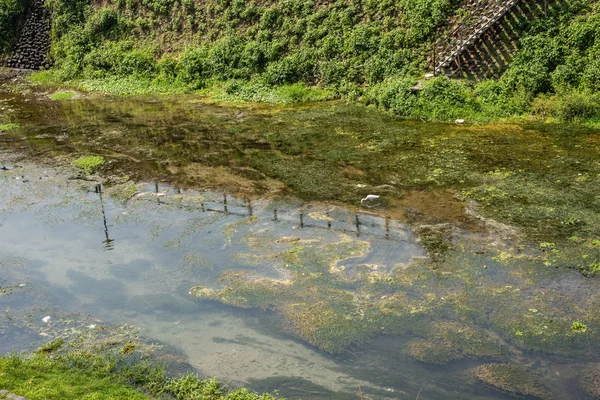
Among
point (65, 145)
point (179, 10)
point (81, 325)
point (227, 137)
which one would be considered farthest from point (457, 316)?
point (179, 10)

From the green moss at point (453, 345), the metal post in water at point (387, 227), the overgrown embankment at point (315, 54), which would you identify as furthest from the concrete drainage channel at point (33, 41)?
the green moss at point (453, 345)

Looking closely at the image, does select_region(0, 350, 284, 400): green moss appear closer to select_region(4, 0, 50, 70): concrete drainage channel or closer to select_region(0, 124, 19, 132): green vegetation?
select_region(0, 124, 19, 132): green vegetation

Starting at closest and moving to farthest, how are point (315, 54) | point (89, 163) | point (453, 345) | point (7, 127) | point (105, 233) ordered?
point (453, 345), point (105, 233), point (89, 163), point (7, 127), point (315, 54)

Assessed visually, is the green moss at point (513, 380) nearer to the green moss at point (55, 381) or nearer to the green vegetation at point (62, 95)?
the green moss at point (55, 381)

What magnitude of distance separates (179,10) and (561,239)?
27650mm

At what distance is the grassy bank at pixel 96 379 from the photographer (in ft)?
29.4

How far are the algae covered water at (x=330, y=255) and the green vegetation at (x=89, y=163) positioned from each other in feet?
1.30

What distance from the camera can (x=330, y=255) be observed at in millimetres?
13266

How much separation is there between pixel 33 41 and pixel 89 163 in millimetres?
23858

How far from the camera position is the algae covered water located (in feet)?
32.2

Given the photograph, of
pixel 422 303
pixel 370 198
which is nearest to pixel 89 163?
pixel 370 198

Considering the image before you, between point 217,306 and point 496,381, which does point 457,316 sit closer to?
point 496,381

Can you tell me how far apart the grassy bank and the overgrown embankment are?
53.7 ft

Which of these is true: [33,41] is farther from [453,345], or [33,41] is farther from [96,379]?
[453,345]
